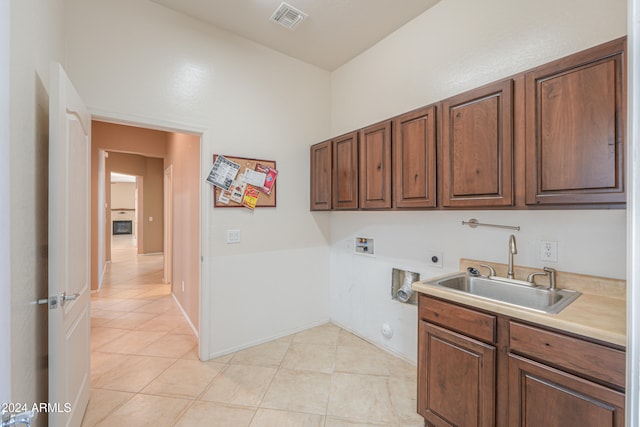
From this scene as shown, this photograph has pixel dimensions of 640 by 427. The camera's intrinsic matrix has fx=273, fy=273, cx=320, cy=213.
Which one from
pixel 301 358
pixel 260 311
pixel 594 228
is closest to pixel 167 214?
pixel 260 311

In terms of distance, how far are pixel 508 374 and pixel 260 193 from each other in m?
2.37

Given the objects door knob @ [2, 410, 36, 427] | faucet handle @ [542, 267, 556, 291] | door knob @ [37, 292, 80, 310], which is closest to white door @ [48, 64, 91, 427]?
door knob @ [37, 292, 80, 310]

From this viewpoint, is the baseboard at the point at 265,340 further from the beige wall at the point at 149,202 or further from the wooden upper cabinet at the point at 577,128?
the beige wall at the point at 149,202

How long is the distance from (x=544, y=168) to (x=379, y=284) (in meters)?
1.75

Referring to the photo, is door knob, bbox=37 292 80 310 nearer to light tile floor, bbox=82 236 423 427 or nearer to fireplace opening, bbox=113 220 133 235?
light tile floor, bbox=82 236 423 427

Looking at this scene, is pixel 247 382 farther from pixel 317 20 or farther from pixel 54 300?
pixel 317 20

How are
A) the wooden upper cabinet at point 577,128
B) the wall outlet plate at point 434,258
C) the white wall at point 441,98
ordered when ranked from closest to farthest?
1. the wooden upper cabinet at point 577,128
2. the white wall at point 441,98
3. the wall outlet plate at point 434,258

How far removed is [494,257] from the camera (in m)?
1.91

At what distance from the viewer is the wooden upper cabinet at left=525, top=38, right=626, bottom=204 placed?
1.20m

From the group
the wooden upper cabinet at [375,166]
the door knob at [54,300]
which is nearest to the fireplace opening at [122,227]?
the door knob at [54,300]

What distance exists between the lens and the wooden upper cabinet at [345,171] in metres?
2.58

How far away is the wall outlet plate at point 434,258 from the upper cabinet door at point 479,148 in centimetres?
58

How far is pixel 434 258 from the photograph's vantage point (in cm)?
227

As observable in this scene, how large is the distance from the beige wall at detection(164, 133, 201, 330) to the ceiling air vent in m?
1.41
